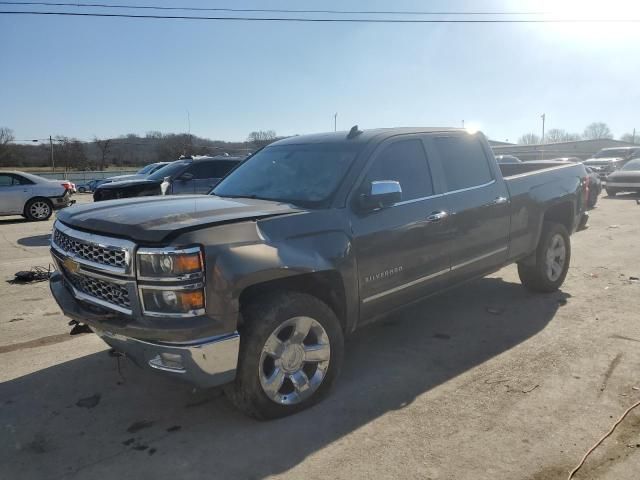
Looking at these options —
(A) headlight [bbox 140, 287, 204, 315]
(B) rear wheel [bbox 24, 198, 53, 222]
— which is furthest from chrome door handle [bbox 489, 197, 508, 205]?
(B) rear wheel [bbox 24, 198, 53, 222]

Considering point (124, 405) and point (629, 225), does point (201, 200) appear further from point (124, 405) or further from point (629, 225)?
point (629, 225)

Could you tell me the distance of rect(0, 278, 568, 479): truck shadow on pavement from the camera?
2998 mm

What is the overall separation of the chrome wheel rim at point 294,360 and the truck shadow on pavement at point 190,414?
17 centimetres

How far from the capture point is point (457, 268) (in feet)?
15.5

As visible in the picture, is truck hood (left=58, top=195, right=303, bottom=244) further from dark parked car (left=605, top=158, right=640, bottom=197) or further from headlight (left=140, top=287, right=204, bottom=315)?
dark parked car (left=605, top=158, right=640, bottom=197)

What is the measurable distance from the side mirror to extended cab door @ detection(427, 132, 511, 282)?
896mm

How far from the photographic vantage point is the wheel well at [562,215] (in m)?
6.25

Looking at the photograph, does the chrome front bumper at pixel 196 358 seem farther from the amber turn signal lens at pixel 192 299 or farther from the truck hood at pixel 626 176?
the truck hood at pixel 626 176

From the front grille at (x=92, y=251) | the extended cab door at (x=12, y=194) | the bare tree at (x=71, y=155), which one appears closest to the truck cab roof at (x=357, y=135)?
the front grille at (x=92, y=251)

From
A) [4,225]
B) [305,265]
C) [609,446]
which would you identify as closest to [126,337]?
[305,265]

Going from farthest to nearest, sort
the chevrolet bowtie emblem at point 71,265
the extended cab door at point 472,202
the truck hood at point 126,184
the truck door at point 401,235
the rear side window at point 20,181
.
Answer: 1. the rear side window at point 20,181
2. the truck hood at point 126,184
3. the extended cab door at point 472,202
4. the truck door at point 401,235
5. the chevrolet bowtie emblem at point 71,265

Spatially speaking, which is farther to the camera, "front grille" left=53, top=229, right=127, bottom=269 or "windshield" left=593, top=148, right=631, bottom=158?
"windshield" left=593, top=148, right=631, bottom=158

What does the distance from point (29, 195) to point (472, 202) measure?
46.1ft

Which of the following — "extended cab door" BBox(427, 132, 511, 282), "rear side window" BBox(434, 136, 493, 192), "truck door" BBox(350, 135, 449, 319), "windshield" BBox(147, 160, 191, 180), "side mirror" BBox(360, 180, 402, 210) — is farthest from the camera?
"windshield" BBox(147, 160, 191, 180)
